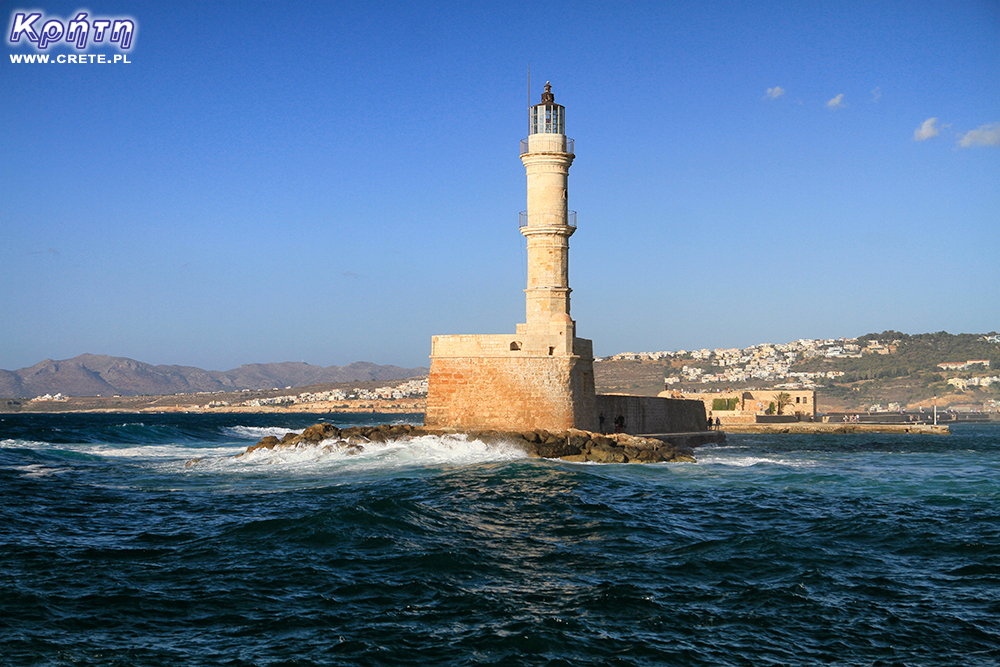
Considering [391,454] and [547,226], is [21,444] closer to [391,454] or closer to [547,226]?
[391,454]

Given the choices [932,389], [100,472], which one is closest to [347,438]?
[100,472]

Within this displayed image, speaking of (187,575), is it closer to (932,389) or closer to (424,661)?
(424,661)

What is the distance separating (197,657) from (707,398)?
153 feet

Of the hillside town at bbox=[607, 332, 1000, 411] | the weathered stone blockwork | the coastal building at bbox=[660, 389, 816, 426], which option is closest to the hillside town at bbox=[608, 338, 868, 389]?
the hillside town at bbox=[607, 332, 1000, 411]

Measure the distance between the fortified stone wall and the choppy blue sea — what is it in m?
9.64

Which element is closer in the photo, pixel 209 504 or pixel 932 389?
pixel 209 504

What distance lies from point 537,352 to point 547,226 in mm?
3438

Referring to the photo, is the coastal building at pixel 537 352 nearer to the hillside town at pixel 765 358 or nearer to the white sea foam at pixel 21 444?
the white sea foam at pixel 21 444

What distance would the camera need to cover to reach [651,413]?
1130 inches

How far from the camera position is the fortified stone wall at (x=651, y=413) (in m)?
25.3

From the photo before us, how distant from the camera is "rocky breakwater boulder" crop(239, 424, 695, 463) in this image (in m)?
20.2

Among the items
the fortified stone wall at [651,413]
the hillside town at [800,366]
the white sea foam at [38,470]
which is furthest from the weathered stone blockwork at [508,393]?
the hillside town at [800,366]

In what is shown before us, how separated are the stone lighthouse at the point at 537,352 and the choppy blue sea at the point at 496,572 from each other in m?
5.89

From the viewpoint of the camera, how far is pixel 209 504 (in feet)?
40.9
